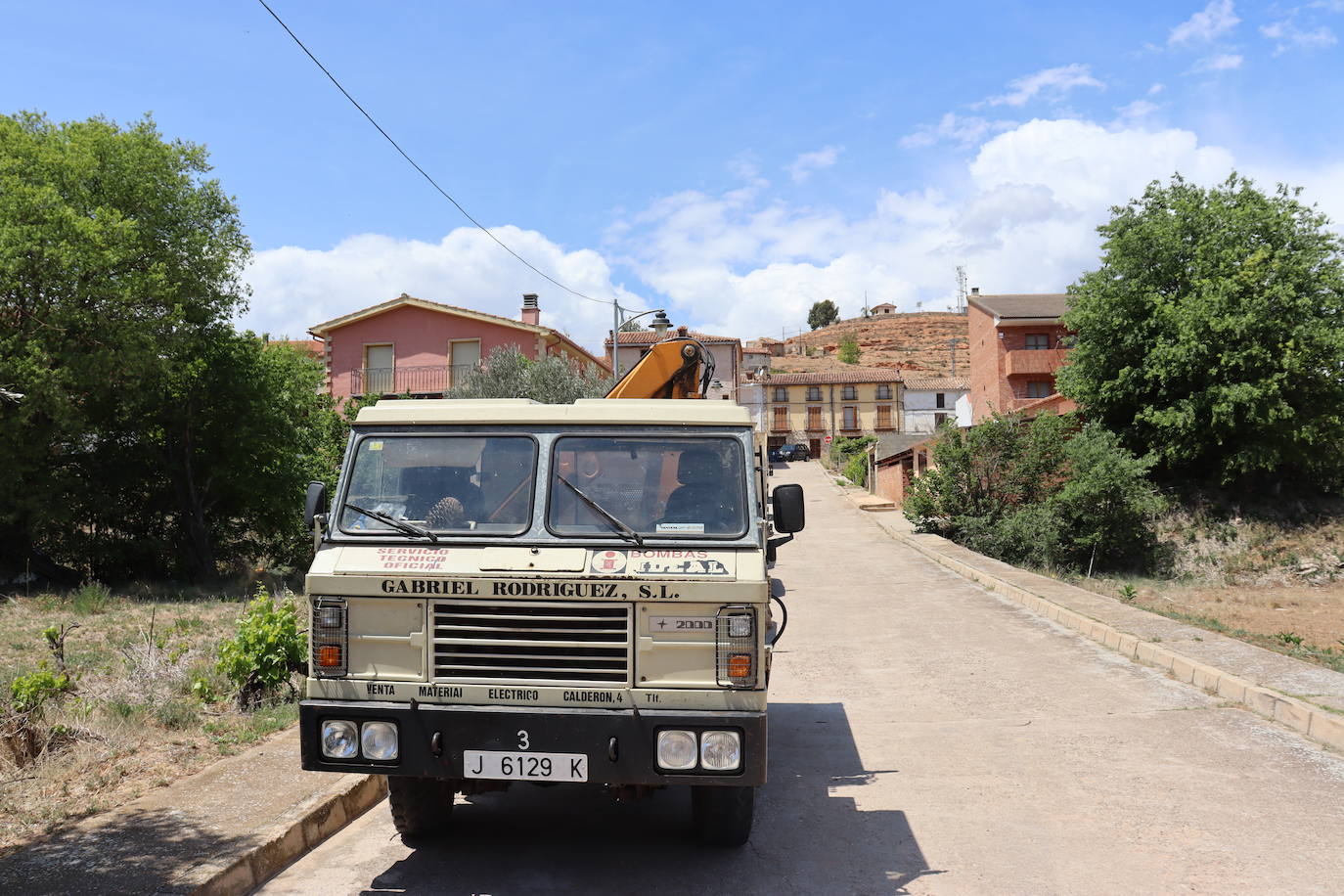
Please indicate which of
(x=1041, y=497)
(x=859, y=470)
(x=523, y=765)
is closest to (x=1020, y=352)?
(x=859, y=470)

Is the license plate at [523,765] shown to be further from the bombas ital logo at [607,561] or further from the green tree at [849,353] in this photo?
the green tree at [849,353]

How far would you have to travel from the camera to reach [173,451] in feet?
70.3

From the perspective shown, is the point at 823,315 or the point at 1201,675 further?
the point at 823,315

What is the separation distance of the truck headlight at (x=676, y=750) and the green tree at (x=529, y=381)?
22.8 m

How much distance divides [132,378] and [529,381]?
11.6 m

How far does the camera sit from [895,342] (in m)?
122

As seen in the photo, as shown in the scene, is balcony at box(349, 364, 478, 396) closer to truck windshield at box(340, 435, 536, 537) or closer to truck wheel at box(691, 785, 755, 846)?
truck windshield at box(340, 435, 536, 537)

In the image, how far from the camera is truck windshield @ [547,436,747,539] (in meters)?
4.87

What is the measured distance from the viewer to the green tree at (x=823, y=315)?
452ft

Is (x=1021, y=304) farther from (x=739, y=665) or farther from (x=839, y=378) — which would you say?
(x=739, y=665)

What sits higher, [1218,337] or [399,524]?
[1218,337]

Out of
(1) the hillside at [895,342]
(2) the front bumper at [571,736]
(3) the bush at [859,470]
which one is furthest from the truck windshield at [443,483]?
(1) the hillside at [895,342]

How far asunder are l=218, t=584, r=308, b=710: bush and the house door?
108ft

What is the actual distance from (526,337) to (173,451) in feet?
61.3
